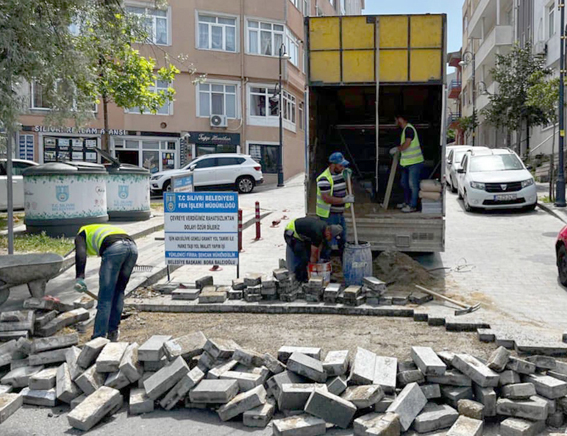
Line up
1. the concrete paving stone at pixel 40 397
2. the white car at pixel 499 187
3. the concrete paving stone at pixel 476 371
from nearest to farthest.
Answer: the concrete paving stone at pixel 476 371, the concrete paving stone at pixel 40 397, the white car at pixel 499 187

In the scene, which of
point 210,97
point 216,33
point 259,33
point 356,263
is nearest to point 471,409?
point 356,263

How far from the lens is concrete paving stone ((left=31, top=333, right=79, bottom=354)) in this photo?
5391 mm

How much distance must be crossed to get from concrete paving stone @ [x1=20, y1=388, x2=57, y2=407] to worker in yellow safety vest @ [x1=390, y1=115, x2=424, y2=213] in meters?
6.52

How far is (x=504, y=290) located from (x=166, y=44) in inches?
990

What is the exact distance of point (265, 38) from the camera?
3161cm

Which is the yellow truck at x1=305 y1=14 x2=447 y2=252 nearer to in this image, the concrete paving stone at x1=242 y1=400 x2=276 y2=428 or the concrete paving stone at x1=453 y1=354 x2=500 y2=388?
the concrete paving stone at x1=453 y1=354 x2=500 y2=388

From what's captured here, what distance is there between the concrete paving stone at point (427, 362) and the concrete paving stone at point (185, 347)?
1839 mm

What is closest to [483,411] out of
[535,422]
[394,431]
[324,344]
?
[535,422]

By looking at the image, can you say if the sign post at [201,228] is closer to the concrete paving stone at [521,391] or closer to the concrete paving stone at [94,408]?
the concrete paving stone at [94,408]

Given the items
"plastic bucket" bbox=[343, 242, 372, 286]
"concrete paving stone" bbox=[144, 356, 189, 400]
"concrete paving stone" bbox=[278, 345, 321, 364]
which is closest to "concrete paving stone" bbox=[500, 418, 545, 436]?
"concrete paving stone" bbox=[278, 345, 321, 364]

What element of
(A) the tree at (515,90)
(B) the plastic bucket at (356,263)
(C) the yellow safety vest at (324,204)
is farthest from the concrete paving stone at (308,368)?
(A) the tree at (515,90)

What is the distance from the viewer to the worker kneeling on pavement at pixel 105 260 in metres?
6.02

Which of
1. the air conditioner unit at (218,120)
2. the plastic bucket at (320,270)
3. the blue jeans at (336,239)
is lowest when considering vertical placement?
the plastic bucket at (320,270)

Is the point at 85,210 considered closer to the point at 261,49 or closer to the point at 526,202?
the point at 526,202
